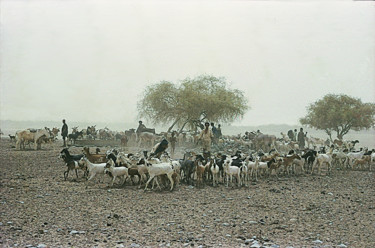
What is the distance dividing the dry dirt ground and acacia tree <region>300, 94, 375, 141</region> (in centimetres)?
716

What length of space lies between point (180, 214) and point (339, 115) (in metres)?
13.6

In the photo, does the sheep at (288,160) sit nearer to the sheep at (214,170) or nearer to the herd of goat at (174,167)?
the herd of goat at (174,167)

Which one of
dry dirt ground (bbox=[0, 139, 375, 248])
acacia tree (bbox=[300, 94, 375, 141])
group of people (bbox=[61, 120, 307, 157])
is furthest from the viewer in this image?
acacia tree (bbox=[300, 94, 375, 141])

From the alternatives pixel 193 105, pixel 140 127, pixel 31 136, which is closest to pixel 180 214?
pixel 31 136

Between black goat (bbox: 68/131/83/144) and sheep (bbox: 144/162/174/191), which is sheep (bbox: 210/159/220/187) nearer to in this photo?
sheep (bbox: 144/162/174/191)

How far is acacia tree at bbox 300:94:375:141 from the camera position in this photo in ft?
54.4

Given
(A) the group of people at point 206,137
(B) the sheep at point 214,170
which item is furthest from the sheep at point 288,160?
(B) the sheep at point 214,170

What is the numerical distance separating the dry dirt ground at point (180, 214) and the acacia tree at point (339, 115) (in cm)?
716

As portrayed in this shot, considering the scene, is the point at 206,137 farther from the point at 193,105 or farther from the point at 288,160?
the point at 193,105

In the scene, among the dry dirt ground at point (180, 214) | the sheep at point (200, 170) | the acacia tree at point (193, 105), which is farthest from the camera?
the acacia tree at point (193, 105)

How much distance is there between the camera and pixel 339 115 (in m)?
18.5

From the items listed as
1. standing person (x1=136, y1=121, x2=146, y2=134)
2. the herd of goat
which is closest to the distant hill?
standing person (x1=136, y1=121, x2=146, y2=134)

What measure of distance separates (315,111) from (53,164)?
12374 mm

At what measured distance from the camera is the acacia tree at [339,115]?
16594mm
